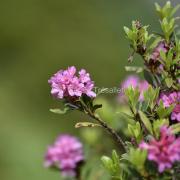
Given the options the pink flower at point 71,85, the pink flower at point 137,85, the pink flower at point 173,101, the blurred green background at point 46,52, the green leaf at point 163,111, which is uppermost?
the blurred green background at point 46,52

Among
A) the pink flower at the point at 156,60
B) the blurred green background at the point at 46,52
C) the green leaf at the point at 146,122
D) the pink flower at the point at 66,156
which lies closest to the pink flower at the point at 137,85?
the pink flower at the point at 156,60

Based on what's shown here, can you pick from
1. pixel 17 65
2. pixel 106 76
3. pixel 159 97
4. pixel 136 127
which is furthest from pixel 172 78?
pixel 17 65

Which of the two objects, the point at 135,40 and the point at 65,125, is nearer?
the point at 135,40

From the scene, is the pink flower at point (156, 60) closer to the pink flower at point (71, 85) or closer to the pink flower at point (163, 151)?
the pink flower at point (71, 85)

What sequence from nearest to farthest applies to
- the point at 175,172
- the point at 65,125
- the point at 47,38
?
the point at 175,172
the point at 65,125
the point at 47,38

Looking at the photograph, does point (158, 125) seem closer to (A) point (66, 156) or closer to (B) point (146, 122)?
(B) point (146, 122)

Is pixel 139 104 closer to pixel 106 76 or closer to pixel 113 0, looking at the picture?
pixel 106 76

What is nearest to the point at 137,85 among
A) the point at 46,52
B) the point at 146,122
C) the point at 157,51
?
the point at 157,51
